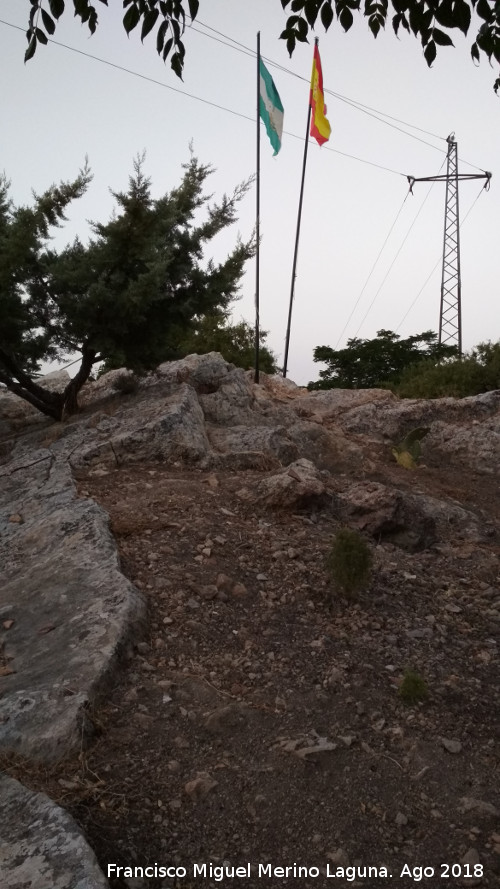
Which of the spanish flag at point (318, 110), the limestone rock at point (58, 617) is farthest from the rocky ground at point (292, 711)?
the spanish flag at point (318, 110)

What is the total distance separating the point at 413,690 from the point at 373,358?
17395 mm

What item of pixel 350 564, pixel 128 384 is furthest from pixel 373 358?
pixel 350 564

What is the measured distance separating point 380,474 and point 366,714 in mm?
4808

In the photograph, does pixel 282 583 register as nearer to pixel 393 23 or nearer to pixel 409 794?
pixel 409 794

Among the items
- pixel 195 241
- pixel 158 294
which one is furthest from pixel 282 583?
pixel 195 241

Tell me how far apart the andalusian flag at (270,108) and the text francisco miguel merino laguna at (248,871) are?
13.2 m

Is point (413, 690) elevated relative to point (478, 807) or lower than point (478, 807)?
elevated

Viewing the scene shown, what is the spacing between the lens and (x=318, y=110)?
15.2 metres

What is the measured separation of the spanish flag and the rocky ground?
1154cm

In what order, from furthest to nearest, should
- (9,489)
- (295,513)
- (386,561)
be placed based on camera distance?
(9,489) → (295,513) → (386,561)

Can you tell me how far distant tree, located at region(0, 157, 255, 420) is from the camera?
26.6ft

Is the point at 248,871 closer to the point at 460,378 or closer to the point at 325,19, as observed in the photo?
the point at 325,19

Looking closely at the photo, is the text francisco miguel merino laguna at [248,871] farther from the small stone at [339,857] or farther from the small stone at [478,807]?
the small stone at [478,807]

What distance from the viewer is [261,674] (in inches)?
161
